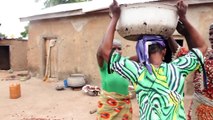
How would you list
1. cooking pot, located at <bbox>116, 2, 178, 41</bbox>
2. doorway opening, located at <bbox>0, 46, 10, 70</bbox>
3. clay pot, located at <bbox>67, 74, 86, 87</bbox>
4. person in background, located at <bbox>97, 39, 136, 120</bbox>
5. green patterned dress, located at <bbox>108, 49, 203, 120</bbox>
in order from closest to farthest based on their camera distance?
green patterned dress, located at <bbox>108, 49, 203, 120</bbox> → cooking pot, located at <bbox>116, 2, 178, 41</bbox> → person in background, located at <bbox>97, 39, 136, 120</bbox> → clay pot, located at <bbox>67, 74, 86, 87</bbox> → doorway opening, located at <bbox>0, 46, 10, 70</bbox>

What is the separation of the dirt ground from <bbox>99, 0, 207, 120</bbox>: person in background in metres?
4.60

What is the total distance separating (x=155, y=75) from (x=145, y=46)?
19 centimetres

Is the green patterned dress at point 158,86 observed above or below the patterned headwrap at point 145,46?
below

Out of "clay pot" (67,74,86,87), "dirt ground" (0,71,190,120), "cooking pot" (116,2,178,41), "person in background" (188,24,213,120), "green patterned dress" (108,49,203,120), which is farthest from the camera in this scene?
"clay pot" (67,74,86,87)

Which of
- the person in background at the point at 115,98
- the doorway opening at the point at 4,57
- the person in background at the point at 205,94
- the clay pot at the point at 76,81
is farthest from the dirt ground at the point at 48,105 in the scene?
the doorway opening at the point at 4,57

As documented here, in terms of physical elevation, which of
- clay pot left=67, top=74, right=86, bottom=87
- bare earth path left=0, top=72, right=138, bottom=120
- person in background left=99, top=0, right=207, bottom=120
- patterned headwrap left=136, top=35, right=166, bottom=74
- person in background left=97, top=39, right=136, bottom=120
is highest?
patterned headwrap left=136, top=35, right=166, bottom=74

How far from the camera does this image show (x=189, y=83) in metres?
7.71

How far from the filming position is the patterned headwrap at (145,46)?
191 cm

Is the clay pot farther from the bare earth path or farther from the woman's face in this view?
the woman's face

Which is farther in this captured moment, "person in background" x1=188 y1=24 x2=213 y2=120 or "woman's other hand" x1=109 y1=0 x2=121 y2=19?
"person in background" x1=188 y1=24 x2=213 y2=120

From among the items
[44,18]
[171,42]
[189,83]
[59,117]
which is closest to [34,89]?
[44,18]

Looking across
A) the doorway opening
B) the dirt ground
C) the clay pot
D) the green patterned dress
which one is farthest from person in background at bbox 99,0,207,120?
the doorway opening

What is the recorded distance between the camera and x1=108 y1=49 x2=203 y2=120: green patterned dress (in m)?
1.86

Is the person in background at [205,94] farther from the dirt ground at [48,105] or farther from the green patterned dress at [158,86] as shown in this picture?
the dirt ground at [48,105]
